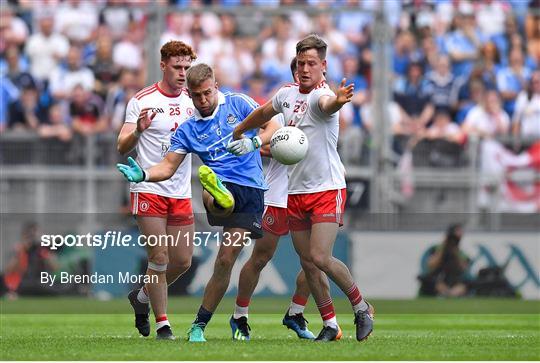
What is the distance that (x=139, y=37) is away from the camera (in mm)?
23062

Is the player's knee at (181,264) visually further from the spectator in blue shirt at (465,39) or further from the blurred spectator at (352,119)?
the spectator in blue shirt at (465,39)

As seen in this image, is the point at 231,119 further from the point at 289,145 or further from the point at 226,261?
the point at 226,261

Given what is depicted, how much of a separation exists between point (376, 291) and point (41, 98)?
6.43m

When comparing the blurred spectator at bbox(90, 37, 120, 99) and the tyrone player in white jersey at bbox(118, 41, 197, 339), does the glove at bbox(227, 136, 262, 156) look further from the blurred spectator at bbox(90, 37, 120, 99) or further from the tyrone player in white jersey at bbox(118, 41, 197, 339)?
the blurred spectator at bbox(90, 37, 120, 99)

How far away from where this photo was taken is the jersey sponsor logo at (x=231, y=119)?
1180cm

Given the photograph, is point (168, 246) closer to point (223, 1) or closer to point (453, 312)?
point (453, 312)

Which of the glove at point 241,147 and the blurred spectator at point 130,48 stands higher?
the blurred spectator at point 130,48

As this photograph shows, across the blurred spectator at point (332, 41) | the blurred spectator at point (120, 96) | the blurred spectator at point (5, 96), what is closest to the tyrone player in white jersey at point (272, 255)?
the blurred spectator at point (120, 96)

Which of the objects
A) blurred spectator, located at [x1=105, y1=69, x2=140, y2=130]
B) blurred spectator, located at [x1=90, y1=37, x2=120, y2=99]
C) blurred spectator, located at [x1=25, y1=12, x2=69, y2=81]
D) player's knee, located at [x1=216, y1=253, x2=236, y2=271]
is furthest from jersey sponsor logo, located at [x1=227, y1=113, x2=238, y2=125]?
blurred spectator, located at [x1=25, y1=12, x2=69, y2=81]

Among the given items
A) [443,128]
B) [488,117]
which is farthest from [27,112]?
[488,117]

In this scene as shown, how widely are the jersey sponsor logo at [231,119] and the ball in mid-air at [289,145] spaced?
0.65 metres

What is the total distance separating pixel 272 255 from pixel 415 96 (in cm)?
1079

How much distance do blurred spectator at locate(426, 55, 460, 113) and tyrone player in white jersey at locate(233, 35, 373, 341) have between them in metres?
11.3

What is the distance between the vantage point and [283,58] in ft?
75.2
